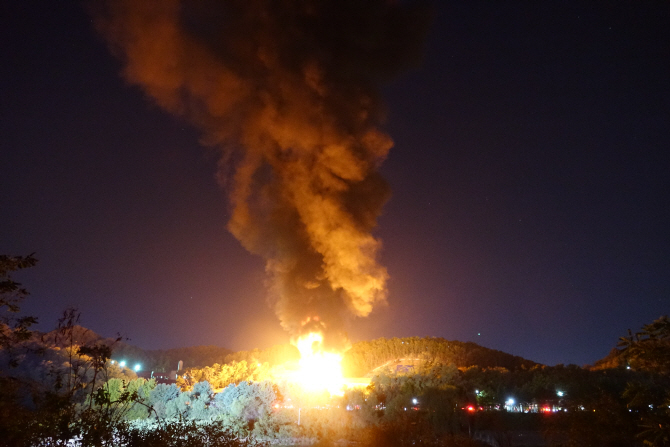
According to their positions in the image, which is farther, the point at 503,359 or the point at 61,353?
the point at 503,359

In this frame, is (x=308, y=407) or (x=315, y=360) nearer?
(x=308, y=407)

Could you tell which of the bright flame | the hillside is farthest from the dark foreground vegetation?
the hillside

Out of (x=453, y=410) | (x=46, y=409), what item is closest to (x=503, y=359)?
(x=453, y=410)

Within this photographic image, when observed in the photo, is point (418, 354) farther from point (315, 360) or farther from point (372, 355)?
point (315, 360)

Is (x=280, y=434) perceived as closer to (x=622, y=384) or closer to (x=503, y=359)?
(x=622, y=384)

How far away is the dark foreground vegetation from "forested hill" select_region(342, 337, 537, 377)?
18.9 meters

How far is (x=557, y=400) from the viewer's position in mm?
39531

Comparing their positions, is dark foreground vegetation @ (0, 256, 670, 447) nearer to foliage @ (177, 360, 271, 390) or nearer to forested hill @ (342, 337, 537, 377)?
foliage @ (177, 360, 271, 390)

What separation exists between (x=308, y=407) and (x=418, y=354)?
154 ft

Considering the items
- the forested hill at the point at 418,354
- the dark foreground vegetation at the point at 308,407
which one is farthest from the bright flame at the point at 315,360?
the forested hill at the point at 418,354

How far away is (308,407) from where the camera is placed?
25703mm

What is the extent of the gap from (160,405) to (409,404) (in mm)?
15015

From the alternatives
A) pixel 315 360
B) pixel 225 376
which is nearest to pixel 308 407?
pixel 315 360

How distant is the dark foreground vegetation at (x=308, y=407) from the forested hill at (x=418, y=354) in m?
18.9
